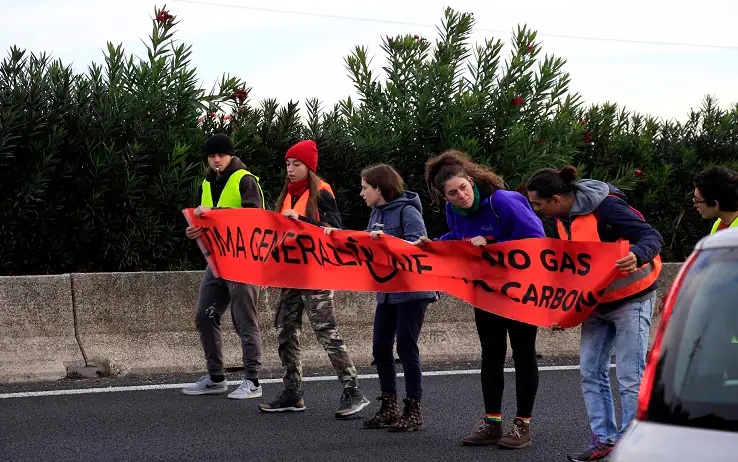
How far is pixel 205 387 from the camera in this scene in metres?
9.38

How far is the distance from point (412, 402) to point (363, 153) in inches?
220

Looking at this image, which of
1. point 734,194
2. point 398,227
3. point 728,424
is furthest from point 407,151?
point 728,424

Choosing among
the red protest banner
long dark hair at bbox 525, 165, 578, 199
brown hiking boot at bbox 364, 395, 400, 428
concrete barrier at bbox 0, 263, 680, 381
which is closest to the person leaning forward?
the red protest banner

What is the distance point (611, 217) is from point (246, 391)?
3477 mm

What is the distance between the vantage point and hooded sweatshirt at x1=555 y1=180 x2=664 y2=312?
6748mm

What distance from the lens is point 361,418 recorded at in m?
8.48

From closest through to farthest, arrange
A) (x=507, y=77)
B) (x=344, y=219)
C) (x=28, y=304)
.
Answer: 1. (x=28, y=304)
2. (x=344, y=219)
3. (x=507, y=77)

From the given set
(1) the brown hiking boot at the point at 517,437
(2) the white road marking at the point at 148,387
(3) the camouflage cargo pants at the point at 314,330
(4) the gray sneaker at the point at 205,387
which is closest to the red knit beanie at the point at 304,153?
(3) the camouflage cargo pants at the point at 314,330

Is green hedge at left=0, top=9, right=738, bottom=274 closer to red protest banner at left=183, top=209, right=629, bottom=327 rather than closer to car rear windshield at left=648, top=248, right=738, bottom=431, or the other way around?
red protest banner at left=183, top=209, right=629, bottom=327

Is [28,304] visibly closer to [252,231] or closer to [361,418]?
[252,231]

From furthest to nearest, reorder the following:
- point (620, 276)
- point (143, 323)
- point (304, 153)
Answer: point (143, 323)
point (304, 153)
point (620, 276)

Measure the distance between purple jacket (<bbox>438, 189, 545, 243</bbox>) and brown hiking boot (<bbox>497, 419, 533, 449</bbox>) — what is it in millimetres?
1124

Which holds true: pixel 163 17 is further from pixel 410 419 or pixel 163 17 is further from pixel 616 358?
pixel 616 358

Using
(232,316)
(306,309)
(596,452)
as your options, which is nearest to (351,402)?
(306,309)
